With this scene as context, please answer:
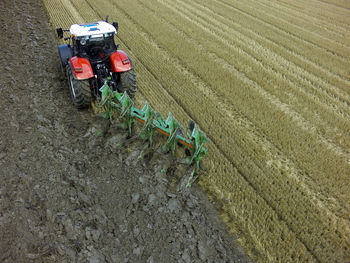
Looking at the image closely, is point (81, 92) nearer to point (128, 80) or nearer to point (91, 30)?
point (128, 80)

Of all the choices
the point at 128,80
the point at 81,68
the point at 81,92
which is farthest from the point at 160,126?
the point at 81,68

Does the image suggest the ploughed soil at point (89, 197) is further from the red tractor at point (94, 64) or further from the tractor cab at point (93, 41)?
the tractor cab at point (93, 41)

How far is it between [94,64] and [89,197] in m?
2.87

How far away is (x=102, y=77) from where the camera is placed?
212 inches

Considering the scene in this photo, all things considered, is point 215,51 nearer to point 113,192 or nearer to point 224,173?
point 224,173

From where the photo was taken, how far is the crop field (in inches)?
155

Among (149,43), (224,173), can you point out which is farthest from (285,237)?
(149,43)

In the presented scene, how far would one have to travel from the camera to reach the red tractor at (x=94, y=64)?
504 cm

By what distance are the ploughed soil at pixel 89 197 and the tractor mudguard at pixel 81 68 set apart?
2.86 ft

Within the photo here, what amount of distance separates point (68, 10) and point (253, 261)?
37.3ft

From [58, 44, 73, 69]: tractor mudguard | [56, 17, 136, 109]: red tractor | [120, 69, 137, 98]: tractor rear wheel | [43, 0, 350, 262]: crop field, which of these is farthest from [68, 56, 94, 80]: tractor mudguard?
[43, 0, 350, 262]: crop field

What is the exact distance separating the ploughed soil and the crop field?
0.58 m

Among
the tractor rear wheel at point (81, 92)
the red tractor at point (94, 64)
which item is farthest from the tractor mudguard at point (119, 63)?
the tractor rear wheel at point (81, 92)

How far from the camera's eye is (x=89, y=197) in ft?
12.4
